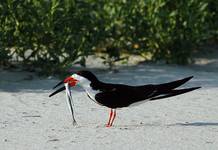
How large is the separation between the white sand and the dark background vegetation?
1.42 feet

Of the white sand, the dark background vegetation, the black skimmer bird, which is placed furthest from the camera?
the dark background vegetation

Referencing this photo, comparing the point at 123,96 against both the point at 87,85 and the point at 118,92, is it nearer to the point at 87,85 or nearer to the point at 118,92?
the point at 118,92

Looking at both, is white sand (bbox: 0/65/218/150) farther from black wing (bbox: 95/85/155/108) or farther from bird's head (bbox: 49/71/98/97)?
bird's head (bbox: 49/71/98/97)

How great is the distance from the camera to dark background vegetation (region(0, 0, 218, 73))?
8781 mm

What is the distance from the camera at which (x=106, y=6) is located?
9805 mm

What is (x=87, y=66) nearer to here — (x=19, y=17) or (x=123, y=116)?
(x=19, y=17)

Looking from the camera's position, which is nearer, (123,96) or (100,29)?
(123,96)

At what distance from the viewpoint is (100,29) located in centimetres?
941

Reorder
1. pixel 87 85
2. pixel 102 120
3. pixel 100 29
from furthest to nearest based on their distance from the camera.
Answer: pixel 100 29 → pixel 102 120 → pixel 87 85

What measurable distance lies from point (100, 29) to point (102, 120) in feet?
9.54

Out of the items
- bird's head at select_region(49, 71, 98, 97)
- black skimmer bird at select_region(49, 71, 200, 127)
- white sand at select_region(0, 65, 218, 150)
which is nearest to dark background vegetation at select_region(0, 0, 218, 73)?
white sand at select_region(0, 65, 218, 150)

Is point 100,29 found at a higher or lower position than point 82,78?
higher

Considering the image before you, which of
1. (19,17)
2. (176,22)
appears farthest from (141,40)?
(19,17)

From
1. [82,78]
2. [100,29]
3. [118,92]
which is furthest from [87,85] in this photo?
[100,29]
